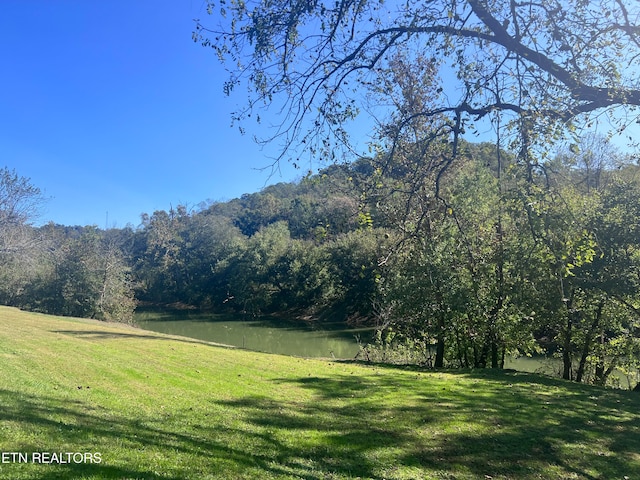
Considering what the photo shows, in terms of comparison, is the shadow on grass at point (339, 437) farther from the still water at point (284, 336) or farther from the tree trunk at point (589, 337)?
the still water at point (284, 336)

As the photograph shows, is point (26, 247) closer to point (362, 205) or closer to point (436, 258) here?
point (436, 258)

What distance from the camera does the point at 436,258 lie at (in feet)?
52.3

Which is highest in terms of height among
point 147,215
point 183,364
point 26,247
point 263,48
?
point 147,215

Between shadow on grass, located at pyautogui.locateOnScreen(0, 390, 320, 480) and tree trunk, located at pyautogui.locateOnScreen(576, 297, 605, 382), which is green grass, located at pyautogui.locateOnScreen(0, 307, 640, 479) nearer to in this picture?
shadow on grass, located at pyautogui.locateOnScreen(0, 390, 320, 480)

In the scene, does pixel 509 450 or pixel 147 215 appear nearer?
pixel 509 450

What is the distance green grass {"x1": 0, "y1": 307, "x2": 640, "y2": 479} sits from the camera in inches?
214

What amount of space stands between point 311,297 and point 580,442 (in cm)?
5161

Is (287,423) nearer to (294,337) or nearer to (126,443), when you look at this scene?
(126,443)

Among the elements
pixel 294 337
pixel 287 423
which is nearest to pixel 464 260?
pixel 287 423

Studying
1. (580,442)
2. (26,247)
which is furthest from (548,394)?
(26,247)

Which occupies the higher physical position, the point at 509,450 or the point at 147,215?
the point at 147,215

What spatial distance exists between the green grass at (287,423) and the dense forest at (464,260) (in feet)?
8.85

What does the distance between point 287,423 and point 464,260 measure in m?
10.3

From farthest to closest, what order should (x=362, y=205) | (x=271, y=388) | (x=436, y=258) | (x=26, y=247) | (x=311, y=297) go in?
(x=311, y=297) → (x=26, y=247) → (x=436, y=258) → (x=271, y=388) → (x=362, y=205)
